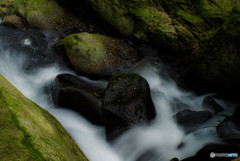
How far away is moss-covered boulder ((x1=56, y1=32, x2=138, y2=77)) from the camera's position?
271 inches

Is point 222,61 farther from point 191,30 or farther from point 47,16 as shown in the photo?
point 47,16

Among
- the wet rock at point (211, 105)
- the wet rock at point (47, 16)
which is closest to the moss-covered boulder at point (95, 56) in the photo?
the wet rock at point (47, 16)

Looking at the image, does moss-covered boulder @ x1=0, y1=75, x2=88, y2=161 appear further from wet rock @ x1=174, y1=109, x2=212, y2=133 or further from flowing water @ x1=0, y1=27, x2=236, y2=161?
wet rock @ x1=174, y1=109, x2=212, y2=133

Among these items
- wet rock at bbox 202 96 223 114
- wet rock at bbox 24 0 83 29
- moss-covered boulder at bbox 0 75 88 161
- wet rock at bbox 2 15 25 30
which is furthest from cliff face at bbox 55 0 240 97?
moss-covered boulder at bbox 0 75 88 161

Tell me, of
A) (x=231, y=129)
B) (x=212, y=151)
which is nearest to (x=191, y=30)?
(x=231, y=129)

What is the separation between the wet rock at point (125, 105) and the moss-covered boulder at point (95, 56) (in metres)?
1.46

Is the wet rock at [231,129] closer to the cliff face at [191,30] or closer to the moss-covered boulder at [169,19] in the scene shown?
the cliff face at [191,30]

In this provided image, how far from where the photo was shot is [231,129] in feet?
14.5

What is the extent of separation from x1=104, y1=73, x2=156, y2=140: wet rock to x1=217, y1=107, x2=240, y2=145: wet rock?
185cm

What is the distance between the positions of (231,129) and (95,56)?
5.09m

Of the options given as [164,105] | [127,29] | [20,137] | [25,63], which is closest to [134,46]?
[127,29]

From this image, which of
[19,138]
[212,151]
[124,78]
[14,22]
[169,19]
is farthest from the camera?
[14,22]

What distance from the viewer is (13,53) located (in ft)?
27.8

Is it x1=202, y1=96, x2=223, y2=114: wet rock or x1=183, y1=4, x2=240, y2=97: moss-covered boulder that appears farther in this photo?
x1=202, y1=96, x2=223, y2=114: wet rock
